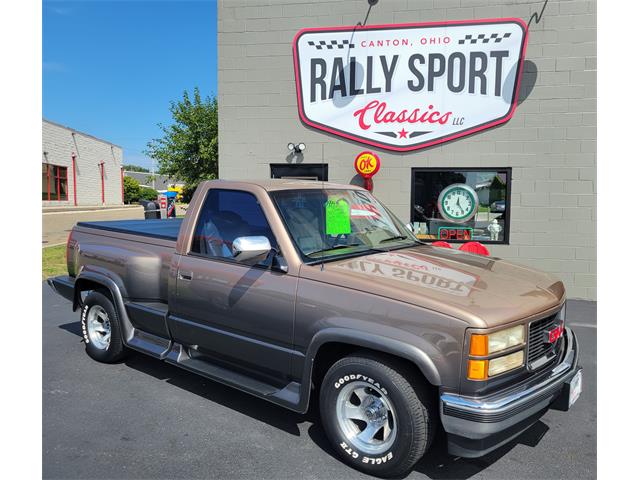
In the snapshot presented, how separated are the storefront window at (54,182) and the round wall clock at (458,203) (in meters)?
22.9

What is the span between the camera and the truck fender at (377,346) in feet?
9.32

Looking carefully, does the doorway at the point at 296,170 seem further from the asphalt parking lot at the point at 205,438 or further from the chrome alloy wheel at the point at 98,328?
Answer: the asphalt parking lot at the point at 205,438

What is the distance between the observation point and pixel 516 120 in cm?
852

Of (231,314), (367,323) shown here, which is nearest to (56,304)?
(231,314)

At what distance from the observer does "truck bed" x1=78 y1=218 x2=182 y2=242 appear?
190 inches

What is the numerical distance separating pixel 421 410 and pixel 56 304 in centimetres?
725

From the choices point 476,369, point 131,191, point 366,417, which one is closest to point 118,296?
point 366,417

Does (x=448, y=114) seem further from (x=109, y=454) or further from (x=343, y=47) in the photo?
(x=109, y=454)

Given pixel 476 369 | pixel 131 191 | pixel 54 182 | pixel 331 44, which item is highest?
pixel 331 44

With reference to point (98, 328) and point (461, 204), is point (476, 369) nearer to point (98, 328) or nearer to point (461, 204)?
point (98, 328)

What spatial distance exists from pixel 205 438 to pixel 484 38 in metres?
7.73

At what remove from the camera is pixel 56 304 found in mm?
8211

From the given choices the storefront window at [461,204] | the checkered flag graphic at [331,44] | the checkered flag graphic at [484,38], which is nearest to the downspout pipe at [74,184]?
the checkered flag graphic at [331,44]

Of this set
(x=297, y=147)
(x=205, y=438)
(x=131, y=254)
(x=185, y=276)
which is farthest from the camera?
(x=297, y=147)
